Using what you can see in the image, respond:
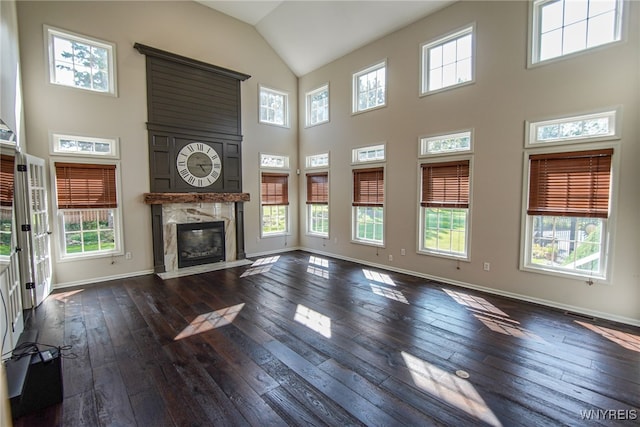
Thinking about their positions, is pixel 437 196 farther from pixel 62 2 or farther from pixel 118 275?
pixel 62 2

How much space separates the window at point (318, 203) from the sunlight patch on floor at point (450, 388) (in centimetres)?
473

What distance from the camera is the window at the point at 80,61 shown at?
466 cm

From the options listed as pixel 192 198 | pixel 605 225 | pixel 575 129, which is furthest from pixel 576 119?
pixel 192 198

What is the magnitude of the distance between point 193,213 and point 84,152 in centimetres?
203

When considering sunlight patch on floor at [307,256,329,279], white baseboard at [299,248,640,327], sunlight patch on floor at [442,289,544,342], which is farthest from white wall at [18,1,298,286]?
sunlight patch on floor at [442,289,544,342]

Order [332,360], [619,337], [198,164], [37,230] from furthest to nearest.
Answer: [198,164] < [37,230] < [619,337] < [332,360]

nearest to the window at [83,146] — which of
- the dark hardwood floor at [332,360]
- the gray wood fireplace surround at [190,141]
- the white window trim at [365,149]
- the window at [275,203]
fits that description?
the gray wood fireplace surround at [190,141]

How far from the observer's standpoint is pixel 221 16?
20.8ft

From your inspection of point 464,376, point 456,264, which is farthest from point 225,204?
point 464,376

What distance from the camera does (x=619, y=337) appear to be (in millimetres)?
3127

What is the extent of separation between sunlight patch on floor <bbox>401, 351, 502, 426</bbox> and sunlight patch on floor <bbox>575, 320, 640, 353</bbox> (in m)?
1.98

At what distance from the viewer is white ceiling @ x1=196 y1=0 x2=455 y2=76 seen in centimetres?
518

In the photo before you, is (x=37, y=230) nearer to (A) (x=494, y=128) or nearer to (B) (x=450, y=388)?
(B) (x=450, y=388)

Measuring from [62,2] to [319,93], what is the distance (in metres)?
4.87
